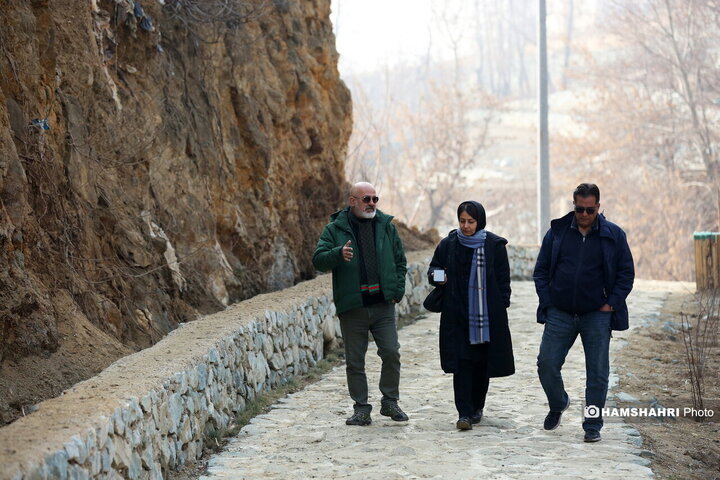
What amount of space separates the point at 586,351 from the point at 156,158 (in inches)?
232

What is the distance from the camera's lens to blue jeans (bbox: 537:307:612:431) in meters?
7.09

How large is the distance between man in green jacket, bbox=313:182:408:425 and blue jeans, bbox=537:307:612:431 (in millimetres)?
1265

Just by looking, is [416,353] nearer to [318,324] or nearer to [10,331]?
[318,324]

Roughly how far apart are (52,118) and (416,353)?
5.59 m

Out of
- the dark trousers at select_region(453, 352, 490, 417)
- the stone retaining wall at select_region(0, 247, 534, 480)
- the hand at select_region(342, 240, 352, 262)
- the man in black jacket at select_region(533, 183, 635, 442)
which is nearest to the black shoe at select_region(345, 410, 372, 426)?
the dark trousers at select_region(453, 352, 490, 417)

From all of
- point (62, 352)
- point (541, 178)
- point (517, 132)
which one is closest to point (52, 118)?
point (62, 352)

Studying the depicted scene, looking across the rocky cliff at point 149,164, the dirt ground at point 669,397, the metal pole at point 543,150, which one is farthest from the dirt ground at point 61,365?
the metal pole at point 543,150

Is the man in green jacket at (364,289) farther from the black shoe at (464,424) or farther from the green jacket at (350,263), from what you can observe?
the black shoe at (464,424)

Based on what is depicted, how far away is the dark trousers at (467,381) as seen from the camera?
7.57 m

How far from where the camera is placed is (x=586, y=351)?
717 centimetres

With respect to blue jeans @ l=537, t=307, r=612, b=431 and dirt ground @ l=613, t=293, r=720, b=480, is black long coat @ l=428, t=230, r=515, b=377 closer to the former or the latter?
blue jeans @ l=537, t=307, r=612, b=431

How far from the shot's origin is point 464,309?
752cm

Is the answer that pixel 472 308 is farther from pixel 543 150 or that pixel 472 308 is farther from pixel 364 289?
pixel 543 150

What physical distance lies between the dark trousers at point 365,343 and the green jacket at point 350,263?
0.38 feet
